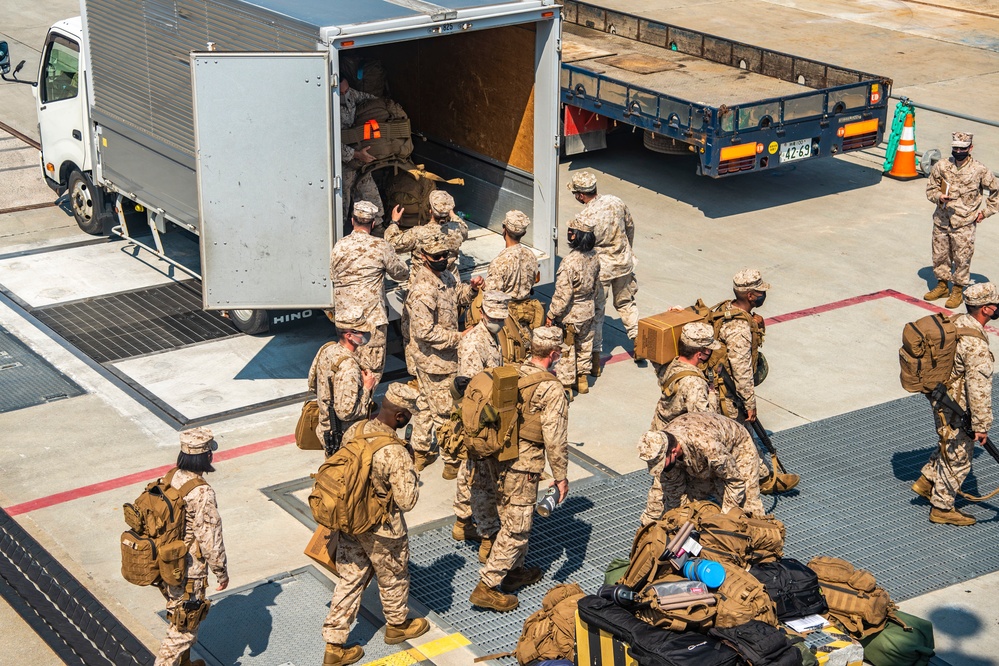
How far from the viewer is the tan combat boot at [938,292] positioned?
45.2 ft

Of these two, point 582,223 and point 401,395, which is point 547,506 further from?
point 582,223

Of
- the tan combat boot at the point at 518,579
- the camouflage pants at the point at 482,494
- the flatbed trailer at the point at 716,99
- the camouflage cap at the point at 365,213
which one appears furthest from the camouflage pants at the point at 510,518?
the flatbed trailer at the point at 716,99

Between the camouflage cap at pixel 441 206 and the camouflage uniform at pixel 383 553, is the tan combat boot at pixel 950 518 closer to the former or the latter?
the camouflage uniform at pixel 383 553

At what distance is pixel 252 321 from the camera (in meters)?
12.9

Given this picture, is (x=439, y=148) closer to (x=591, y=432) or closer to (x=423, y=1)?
(x=423, y=1)

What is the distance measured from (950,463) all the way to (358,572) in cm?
433

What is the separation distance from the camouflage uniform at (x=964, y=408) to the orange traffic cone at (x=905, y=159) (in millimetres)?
8565

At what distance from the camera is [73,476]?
1034cm

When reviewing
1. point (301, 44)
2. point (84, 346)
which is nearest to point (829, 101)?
point (301, 44)

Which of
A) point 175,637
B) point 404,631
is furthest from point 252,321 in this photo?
point 175,637

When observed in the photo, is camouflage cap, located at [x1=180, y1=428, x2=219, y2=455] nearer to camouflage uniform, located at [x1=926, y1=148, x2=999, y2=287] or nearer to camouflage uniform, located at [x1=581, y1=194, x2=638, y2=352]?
camouflage uniform, located at [x1=581, y1=194, x2=638, y2=352]

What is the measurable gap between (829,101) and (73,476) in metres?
9.95

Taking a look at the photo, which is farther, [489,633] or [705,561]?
[489,633]

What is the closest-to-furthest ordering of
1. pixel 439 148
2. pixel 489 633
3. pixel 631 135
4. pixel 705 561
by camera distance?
pixel 705 561
pixel 489 633
pixel 439 148
pixel 631 135
